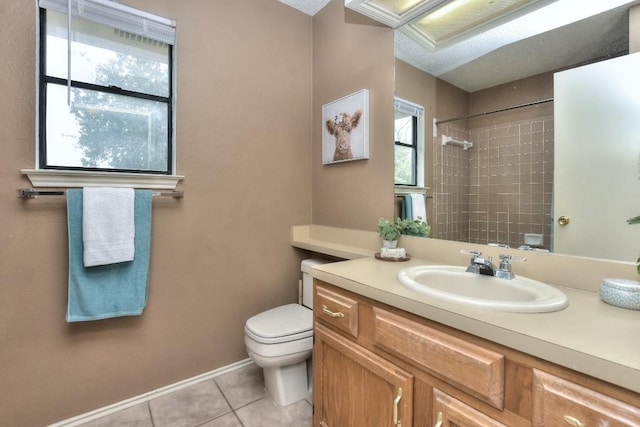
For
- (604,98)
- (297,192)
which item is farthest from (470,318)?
(297,192)

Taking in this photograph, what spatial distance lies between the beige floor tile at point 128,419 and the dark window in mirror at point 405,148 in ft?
6.01

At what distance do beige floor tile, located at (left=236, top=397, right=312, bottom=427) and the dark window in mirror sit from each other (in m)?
1.35

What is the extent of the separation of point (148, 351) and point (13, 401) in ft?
1.80

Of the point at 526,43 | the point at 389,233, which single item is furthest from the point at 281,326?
the point at 526,43

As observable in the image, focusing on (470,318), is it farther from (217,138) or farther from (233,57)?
(233,57)

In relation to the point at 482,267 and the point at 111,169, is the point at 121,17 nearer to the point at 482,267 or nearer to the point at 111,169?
the point at 111,169

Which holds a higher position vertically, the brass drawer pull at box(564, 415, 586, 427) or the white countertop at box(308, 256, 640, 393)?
the white countertop at box(308, 256, 640, 393)

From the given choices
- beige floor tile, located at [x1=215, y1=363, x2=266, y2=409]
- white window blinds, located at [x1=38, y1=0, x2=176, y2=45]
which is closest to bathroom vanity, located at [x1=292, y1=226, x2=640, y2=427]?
beige floor tile, located at [x1=215, y1=363, x2=266, y2=409]

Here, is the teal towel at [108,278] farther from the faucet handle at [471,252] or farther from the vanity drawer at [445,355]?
the faucet handle at [471,252]

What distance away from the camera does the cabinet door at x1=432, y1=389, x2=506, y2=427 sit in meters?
0.73

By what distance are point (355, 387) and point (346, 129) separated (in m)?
1.47

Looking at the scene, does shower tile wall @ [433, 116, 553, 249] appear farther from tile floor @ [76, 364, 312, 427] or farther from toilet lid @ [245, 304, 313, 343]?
tile floor @ [76, 364, 312, 427]

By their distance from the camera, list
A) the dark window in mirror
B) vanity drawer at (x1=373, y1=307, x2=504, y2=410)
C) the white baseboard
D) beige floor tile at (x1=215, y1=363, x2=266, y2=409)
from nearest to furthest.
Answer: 1. vanity drawer at (x1=373, y1=307, x2=504, y2=410)
2. the white baseboard
3. the dark window in mirror
4. beige floor tile at (x1=215, y1=363, x2=266, y2=409)

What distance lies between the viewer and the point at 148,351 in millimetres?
1688
